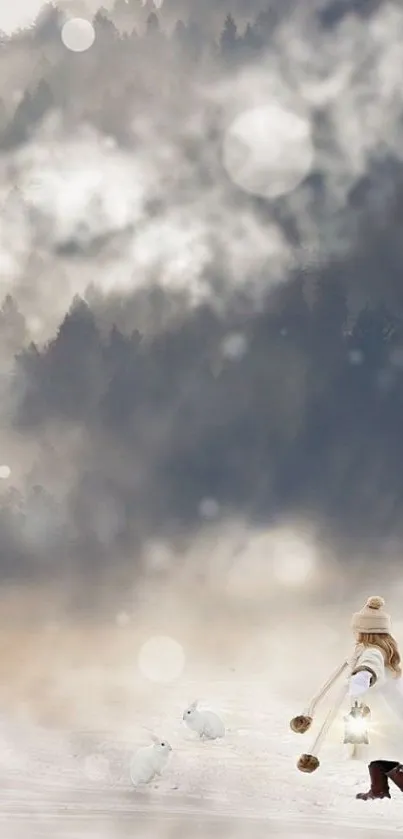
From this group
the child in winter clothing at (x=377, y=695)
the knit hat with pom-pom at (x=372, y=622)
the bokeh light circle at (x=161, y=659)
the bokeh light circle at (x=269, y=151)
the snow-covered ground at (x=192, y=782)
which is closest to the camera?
the child in winter clothing at (x=377, y=695)

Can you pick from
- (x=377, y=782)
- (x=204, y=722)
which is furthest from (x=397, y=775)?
(x=204, y=722)

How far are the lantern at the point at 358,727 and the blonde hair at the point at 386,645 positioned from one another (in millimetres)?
91

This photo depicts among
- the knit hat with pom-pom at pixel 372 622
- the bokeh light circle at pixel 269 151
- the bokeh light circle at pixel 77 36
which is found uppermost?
the bokeh light circle at pixel 77 36

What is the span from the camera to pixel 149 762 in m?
2.21

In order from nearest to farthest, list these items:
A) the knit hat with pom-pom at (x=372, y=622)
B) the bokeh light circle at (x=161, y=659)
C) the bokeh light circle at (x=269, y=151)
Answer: the knit hat with pom-pom at (x=372, y=622), the bokeh light circle at (x=161, y=659), the bokeh light circle at (x=269, y=151)

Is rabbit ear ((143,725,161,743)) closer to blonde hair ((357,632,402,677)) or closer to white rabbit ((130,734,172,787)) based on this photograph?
white rabbit ((130,734,172,787))

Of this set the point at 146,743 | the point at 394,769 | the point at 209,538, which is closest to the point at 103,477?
the point at 209,538

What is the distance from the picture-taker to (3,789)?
7.68ft

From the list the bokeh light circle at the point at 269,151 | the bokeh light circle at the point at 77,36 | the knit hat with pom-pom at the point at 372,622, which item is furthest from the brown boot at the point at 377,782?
the bokeh light circle at the point at 77,36

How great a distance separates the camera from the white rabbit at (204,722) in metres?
2.25

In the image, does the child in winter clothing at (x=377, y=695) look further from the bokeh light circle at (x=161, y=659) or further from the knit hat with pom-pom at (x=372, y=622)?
the bokeh light circle at (x=161, y=659)

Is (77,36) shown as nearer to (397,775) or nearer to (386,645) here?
(386,645)

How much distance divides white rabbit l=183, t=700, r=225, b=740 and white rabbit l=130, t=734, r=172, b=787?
7 cm

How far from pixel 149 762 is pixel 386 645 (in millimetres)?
630
